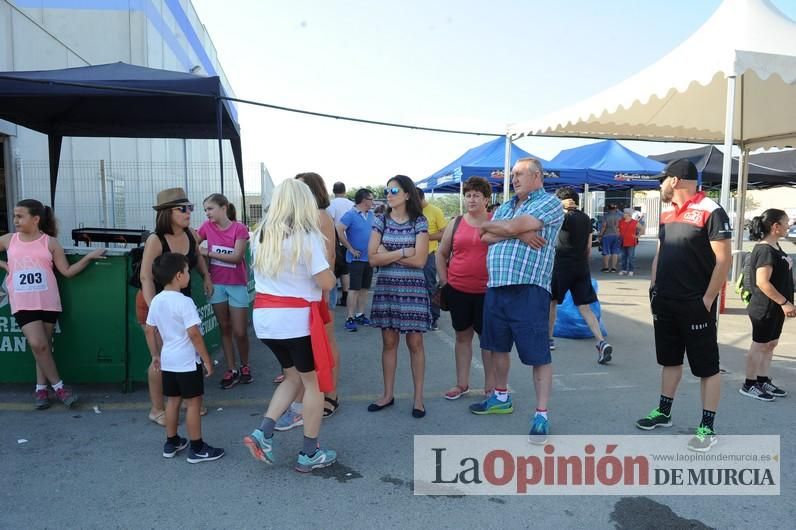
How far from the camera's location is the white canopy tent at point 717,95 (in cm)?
551

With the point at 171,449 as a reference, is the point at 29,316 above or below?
above

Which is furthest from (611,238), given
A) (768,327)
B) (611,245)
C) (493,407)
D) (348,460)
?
(348,460)

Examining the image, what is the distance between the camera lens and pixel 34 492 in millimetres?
3092

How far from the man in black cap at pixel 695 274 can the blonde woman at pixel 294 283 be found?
220 centimetres

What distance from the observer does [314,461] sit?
3311mm

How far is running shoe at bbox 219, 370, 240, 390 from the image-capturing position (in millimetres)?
4875

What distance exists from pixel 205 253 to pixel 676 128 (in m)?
8.79

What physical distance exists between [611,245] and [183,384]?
12.6 metres

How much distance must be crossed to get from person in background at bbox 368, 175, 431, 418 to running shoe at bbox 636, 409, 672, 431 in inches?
60.7

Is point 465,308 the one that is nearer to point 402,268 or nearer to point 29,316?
point 402,268

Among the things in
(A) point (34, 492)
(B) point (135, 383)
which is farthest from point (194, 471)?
(B) point (135, 383)

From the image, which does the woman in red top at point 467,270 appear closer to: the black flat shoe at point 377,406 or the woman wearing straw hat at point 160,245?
the black flat shoe at point 377,406

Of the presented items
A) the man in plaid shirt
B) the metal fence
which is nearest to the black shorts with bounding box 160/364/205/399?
the man in plaid shirt

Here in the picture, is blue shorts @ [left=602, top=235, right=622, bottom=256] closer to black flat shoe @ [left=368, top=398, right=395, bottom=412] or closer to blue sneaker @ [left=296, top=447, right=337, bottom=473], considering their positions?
black flat shoe @ [left=368, top=398, right=395, bottom=412]
